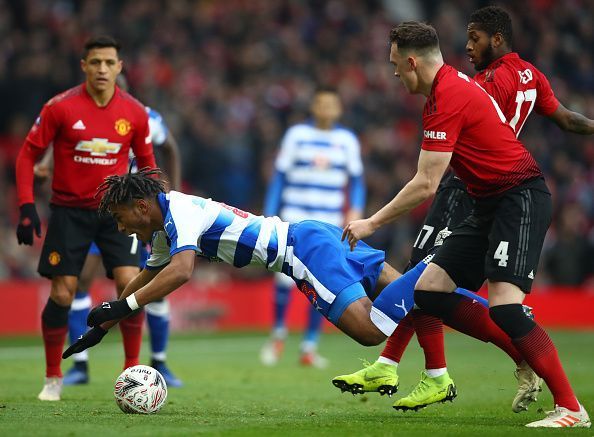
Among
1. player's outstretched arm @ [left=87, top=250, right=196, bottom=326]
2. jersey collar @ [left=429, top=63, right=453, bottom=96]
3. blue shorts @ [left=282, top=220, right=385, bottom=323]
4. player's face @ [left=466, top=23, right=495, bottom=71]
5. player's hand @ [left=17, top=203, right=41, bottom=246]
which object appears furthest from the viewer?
player's hand @ [left=17, top=203, right=41, bottom=246]

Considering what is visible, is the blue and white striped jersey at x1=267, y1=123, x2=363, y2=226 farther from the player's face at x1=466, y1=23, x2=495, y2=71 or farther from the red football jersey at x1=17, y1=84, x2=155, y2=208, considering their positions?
the player's face at x1=466, y1=23, x2=495, y2=71

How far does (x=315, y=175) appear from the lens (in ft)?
40.3

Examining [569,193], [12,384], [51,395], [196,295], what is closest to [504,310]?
[51,395]

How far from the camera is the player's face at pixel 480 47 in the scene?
7273 mm

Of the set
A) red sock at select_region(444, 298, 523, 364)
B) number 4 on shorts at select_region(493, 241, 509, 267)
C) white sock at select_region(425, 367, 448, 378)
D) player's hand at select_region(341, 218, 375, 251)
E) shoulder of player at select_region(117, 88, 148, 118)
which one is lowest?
white sock at select_region(425, 367, 448, 378)

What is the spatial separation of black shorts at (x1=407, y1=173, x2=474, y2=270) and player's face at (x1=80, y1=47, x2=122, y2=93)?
9.26ft

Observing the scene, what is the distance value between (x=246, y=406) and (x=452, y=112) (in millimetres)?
2689

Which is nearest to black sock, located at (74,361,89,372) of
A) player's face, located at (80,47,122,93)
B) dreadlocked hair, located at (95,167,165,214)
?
player's face, located at (80,47,122,93)

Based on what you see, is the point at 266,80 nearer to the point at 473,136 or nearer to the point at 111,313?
the point at 111,313

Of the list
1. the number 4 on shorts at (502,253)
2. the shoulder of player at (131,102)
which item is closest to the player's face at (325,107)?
the shoulder of player at (131,102)

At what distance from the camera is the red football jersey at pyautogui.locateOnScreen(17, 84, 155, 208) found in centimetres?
840

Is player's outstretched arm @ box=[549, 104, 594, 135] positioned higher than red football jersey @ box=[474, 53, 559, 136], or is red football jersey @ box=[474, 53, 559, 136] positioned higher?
red football jersey @ box=[474, 53, 559, 136]

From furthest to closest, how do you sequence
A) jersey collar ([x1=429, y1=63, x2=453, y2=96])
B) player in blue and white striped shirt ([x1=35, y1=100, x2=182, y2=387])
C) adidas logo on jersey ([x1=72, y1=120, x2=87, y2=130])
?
player in blue and white striped shirt ([x1=35, y1=100, x2=182, y2=387]) < adidas logo on jersey ([x1=72, y1=120, x2=87, y2=130]) < jersey collar ([x1=429, y1=63, x2=453, y2=96])

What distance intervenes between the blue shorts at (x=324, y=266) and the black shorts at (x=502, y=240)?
683 mm
